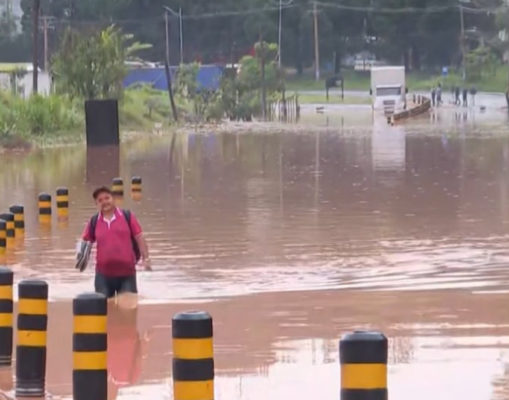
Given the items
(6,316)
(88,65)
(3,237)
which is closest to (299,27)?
(88,65)

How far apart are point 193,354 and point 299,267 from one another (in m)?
9.40

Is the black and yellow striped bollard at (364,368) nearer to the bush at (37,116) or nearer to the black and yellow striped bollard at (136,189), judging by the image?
the black and yellow striped bollard at (136,189)

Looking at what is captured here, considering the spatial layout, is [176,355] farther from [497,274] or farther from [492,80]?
[492,80]

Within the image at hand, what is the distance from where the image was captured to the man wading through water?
14.1 meters

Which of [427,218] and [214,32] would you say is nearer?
[427,218]

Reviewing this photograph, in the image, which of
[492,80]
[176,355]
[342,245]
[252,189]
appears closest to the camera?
[176,355]

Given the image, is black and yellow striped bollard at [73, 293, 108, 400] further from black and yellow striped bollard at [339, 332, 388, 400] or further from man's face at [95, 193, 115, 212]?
man's face at [95, 193, 115, 212]

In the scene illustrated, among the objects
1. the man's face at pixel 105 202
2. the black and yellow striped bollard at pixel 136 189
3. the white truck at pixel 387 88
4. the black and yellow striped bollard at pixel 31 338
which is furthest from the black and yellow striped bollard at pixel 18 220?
the white truck at pixel 387 88

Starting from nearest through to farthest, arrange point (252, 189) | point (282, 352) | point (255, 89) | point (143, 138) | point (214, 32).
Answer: point (282, 352) < point (252, 189) < point (143, 138) < point (255, 89) < point (214, 32)

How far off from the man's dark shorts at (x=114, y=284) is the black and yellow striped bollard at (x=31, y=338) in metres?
3.84

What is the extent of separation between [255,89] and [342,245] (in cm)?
6256

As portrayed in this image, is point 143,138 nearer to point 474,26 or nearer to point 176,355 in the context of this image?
point 176,355

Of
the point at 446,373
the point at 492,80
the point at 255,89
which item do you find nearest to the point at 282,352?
the point at 446,373

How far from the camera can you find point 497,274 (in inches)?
656
